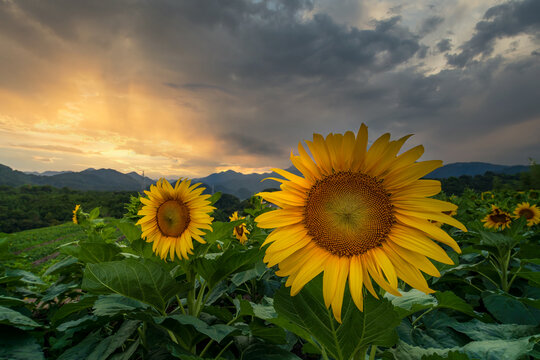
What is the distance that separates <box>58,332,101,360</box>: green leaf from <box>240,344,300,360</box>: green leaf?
4.11ft

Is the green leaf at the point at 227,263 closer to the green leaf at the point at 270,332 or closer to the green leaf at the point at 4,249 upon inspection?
the green leaf at the point at 270,332

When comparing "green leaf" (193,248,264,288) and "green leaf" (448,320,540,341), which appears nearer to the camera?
"green leaf" (448,320,540,341)

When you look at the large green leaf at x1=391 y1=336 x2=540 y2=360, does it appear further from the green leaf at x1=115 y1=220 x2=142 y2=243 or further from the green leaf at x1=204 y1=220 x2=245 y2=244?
the green leaf at x1=115 y1=220 x2=142 y2=243

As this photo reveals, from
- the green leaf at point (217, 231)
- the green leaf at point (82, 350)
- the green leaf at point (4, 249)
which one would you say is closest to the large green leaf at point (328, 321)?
the green leaf at point (217, 231)

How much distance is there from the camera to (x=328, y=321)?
49.5 inches

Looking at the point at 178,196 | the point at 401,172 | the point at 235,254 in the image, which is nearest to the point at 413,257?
the point at 401,172

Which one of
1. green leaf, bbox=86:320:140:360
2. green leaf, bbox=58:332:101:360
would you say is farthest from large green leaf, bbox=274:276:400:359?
green leaf, bbox=58:332:101:360

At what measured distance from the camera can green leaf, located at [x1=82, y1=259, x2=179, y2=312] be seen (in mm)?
1684

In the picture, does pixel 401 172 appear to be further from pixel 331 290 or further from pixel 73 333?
pixel 73 333

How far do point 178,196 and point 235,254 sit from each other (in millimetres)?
926

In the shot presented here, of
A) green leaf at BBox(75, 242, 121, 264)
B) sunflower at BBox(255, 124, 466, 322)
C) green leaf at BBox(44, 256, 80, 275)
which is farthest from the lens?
green leaf at BBox(44, 256, 80, 275)

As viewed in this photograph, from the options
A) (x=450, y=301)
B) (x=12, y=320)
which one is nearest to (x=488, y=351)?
(x=450, y=301)

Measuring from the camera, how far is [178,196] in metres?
2.51

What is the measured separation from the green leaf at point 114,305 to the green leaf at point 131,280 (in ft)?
0.28
